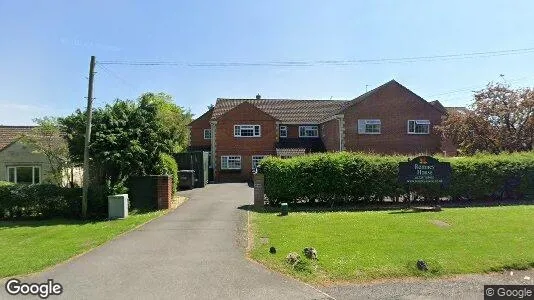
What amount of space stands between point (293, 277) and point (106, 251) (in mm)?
5280

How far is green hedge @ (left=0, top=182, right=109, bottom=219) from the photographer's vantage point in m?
17.8

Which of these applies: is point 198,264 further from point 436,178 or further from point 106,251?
point 436,178

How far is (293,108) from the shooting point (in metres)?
44.3

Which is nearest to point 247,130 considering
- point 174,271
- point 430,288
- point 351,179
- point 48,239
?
point 351,179

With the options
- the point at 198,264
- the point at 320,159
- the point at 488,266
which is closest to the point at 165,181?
the point at 320,159

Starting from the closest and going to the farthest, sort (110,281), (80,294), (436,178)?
(80,294) < (110,281) < (436,178)

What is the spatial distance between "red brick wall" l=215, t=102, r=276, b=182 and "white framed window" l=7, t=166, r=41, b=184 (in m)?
14.6

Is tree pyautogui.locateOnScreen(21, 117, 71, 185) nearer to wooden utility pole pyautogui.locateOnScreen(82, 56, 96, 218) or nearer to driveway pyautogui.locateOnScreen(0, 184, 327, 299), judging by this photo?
wooden utility pole pyautogui.locateOnScreen(82, 56, 96, 218)

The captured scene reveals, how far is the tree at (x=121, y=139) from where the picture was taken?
18.3 m

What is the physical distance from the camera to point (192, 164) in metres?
31.9

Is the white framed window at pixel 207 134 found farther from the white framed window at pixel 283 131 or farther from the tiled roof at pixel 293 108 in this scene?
the white framed window at pixel 283 131

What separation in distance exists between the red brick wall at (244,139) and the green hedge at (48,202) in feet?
65.8

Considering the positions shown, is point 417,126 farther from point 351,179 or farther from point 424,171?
point 351,179

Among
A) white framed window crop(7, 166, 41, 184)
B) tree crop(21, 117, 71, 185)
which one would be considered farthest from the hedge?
white framed window crop(7, 166, 41, 184)
